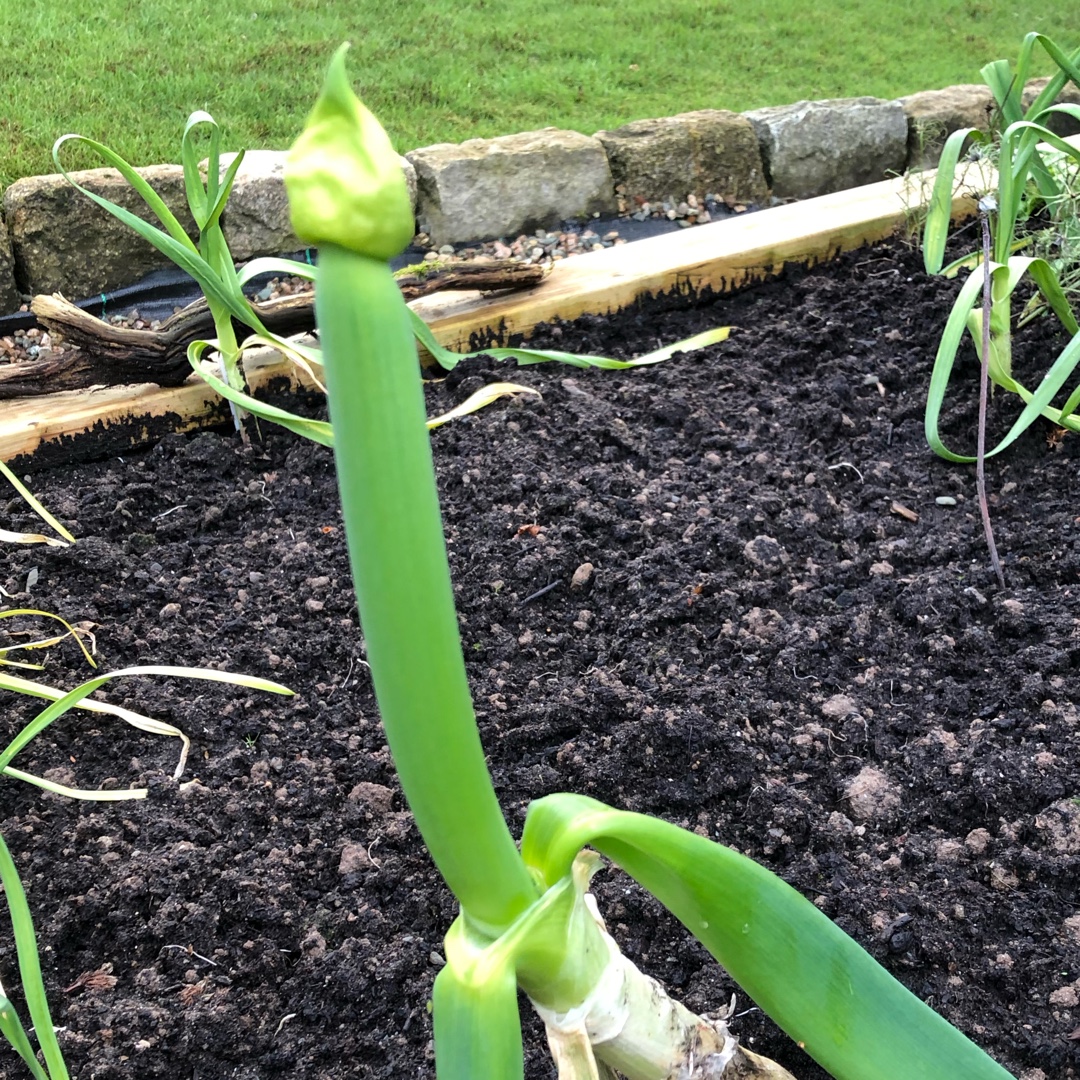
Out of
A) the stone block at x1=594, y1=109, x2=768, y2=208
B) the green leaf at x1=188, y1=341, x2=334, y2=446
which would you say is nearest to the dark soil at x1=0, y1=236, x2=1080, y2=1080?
the green leaf at x1=188, y1=341, x2=334, y2=446

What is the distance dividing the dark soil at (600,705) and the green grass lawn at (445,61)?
167 centimetres

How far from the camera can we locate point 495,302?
1.75 metres

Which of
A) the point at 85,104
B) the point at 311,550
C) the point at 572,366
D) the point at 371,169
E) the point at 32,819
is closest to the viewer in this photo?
the point at 371,169

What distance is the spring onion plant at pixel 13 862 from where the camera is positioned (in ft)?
1.85

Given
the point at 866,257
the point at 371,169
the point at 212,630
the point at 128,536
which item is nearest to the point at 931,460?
the point at 866,257

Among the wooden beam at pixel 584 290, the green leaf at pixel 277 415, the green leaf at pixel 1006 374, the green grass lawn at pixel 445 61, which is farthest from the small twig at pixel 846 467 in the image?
the green grass lawn at pixel 445 61

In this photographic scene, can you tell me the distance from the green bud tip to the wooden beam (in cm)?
134

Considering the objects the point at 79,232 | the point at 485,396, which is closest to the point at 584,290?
the point at 485,396

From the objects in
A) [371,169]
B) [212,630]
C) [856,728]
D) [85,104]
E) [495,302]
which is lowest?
[856,728]

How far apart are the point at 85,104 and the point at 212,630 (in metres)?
2.24

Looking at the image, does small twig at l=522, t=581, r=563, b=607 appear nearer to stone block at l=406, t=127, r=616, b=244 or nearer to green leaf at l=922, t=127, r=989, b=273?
green leaf at l=922, t=127, r=989, b=273

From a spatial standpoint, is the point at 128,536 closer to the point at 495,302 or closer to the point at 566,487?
the point at 566,487

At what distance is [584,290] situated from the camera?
177 centimetres

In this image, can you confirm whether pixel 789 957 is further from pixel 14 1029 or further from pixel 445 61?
pixel 445 61
